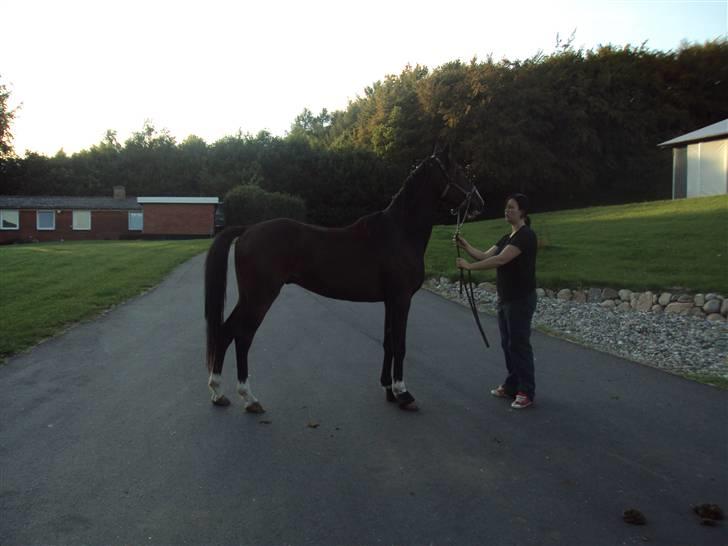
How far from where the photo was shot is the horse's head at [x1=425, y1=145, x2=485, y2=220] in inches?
233

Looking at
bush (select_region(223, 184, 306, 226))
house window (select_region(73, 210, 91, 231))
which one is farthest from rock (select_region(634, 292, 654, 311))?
house window (select_region(73, 210, 91, 231))

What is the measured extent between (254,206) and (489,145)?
1680cm

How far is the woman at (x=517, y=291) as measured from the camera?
18.5 feet

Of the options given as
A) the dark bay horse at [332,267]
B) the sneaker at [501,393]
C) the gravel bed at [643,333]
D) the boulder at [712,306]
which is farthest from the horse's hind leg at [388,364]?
the boulder at [712,306]

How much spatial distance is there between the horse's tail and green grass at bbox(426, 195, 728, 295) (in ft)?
31.9

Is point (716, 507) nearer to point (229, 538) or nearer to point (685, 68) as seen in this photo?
point (229, 538)

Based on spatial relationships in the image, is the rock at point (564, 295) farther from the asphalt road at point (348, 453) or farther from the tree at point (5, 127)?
the tree at point (5, 127)

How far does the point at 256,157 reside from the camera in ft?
170

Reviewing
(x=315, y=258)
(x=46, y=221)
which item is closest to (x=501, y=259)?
(x=315, y=258)

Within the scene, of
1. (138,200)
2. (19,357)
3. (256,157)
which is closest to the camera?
(19,357)

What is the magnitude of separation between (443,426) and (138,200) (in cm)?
4035

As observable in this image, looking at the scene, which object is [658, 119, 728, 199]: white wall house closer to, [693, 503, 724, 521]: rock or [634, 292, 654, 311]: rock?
[634, 292, 654, 311]: rock

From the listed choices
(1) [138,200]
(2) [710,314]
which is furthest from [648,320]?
(1) [138,200]

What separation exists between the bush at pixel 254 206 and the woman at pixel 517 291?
108ft
